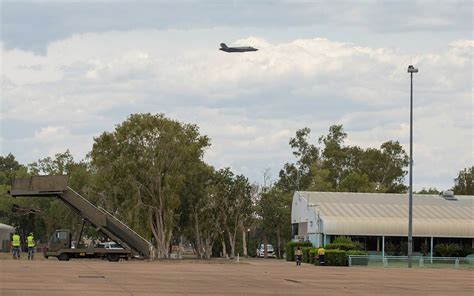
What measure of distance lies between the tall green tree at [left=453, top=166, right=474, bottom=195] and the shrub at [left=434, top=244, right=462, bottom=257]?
53276mm

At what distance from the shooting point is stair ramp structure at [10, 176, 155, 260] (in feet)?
189

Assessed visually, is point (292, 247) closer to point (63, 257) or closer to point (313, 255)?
point (313, 255)

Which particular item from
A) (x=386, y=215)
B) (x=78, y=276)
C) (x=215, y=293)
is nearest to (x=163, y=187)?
(x=386, y=215)

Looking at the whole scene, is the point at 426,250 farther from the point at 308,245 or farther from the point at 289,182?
the point at 289,182

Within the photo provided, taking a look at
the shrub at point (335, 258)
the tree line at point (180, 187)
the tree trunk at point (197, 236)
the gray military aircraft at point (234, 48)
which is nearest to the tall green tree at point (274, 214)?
the tree line at point (180, 187)

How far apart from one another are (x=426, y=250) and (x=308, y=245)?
981 centimetres

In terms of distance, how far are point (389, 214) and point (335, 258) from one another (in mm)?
16565

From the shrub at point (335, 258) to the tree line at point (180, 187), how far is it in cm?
2147

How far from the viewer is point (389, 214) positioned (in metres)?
74.3

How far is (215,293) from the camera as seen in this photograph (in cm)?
2653

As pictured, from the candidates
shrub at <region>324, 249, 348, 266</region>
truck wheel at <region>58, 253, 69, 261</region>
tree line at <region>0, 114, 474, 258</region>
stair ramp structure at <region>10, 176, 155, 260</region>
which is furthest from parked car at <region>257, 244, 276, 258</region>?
truck wheel at <region>58, 253, 69, 261</region>

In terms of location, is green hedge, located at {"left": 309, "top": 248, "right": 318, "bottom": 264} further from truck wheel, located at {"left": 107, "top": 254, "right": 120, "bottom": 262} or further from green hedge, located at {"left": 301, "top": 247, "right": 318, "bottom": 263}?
truck wheel, located at {"left": 107, "top": 254, "right": 120, "bottom": 262}

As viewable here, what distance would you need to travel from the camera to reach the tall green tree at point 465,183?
406 ft

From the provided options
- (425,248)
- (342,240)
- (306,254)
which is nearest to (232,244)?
(425,248)
